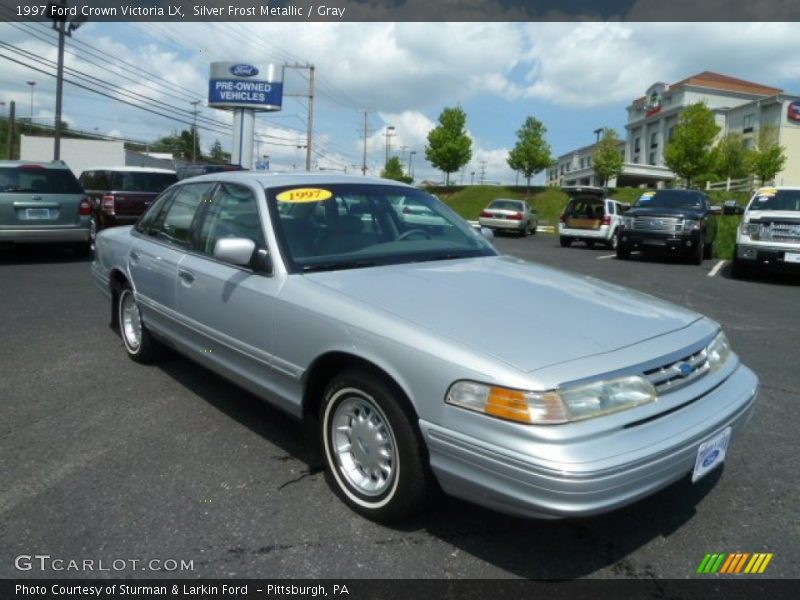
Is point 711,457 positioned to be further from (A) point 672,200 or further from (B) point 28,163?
(A) point 672,200

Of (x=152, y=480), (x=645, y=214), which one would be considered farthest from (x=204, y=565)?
(x=645, y=214)

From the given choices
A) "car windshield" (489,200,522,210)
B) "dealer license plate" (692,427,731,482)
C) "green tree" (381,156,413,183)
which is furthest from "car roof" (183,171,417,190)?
"green tree" (381,156,413,183)

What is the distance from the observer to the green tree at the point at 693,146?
134 ft

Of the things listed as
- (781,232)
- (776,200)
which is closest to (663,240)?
(776,200)

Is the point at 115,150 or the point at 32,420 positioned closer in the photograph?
the point at 32,420

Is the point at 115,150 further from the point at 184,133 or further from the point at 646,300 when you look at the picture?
the point at 184,133

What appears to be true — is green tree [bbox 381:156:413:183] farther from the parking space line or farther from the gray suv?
the gray suv

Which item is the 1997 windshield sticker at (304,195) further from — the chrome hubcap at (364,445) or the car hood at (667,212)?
the car hood at (667,212)

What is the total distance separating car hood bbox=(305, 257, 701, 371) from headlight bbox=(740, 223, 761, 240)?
9707 mm

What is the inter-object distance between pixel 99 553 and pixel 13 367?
3010mm

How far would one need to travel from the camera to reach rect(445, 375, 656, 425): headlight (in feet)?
7.27

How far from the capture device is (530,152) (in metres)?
46.5

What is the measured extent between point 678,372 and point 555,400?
676 mm

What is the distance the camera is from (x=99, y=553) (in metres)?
2.54
